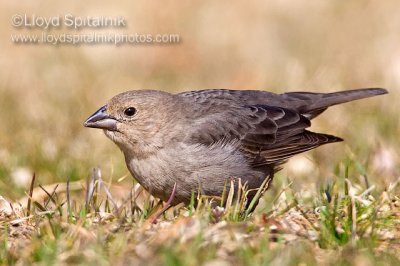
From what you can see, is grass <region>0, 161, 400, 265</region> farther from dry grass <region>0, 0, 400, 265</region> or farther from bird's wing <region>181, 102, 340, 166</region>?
bird's wing <region>181, 102, 340, 166</region>

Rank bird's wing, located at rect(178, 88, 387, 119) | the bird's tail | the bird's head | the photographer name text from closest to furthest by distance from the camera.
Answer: the bird's head → bird's wing, located at rect(178, 88, 387, 119) → the bird's tail → the photographer name text

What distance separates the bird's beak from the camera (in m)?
6.90

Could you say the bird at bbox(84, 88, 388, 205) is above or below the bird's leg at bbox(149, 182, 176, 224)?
above

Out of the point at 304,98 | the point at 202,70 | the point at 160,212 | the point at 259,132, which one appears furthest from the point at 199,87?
the point at 160,212

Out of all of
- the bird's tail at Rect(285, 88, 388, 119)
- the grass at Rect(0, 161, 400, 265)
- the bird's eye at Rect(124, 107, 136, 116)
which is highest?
the bird's tail at Rect(285, 88, 388, 119)

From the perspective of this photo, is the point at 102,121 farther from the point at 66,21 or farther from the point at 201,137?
the point at 66,21

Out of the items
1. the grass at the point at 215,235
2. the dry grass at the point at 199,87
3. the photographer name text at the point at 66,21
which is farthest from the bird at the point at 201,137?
the photographer name text at the point at 66,21

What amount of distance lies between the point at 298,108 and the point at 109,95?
3124mm

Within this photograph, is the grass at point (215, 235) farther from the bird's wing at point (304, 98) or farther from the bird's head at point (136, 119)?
the bird's wing at point (304, 98)

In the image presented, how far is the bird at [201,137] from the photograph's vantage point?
21.6ft

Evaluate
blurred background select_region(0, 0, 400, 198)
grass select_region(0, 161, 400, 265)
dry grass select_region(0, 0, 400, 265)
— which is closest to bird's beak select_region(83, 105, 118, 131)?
blurred background select_region(0, 0, 400, 198)

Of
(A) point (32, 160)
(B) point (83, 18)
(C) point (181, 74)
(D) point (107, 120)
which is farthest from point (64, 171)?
(B) point (83, 18)

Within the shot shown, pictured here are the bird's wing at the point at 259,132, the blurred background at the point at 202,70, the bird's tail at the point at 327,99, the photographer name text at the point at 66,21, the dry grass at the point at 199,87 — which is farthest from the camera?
the photographer name text at the point at 66,21

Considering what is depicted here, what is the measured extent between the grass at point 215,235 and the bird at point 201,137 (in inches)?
25.1
